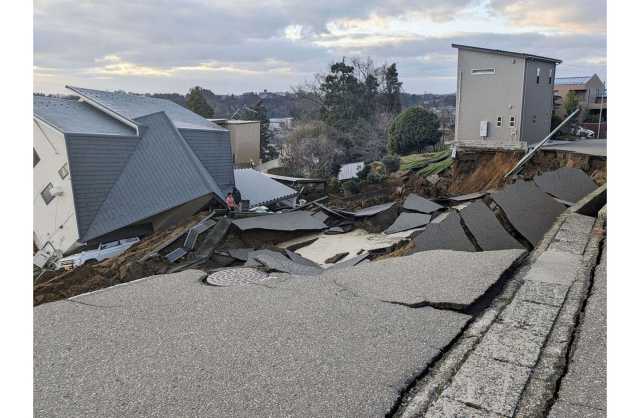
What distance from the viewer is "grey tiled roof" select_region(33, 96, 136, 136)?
1770cm

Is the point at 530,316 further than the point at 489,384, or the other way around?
the point at 530,316

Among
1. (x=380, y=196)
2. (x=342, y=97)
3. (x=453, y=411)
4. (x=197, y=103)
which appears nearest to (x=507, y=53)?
(x=380, y=196)

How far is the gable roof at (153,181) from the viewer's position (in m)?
17.0

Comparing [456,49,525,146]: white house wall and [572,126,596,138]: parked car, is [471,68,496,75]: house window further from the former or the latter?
[572,126,596,138]: parked car

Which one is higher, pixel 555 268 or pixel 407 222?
pixel 555 268

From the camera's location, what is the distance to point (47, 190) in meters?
17.3

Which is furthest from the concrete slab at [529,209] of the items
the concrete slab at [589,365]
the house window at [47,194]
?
the house window at [47,194]

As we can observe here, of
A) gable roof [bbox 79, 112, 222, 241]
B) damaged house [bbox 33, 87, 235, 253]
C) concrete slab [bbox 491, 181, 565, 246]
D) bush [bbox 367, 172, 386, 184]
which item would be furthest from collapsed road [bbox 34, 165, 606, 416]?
bush [bbox 367, 172, 386, 184]

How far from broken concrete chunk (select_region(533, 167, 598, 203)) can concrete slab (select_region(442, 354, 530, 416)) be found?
8.32 metres

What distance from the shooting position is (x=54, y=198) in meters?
17.1

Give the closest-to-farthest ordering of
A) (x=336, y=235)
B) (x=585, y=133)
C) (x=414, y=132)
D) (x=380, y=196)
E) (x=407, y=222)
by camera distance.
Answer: (x=407, y=222) → (x=336, y=235) → (x=380, y=196) → (x=585, y=133) → (x=414, y=132)

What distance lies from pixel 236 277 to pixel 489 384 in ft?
13.0

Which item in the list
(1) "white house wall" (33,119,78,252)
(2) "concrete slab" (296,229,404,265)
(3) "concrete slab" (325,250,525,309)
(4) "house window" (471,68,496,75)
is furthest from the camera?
(4) "house window" (471,68,496,75)

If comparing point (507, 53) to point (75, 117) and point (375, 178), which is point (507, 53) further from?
point (75, 117)
